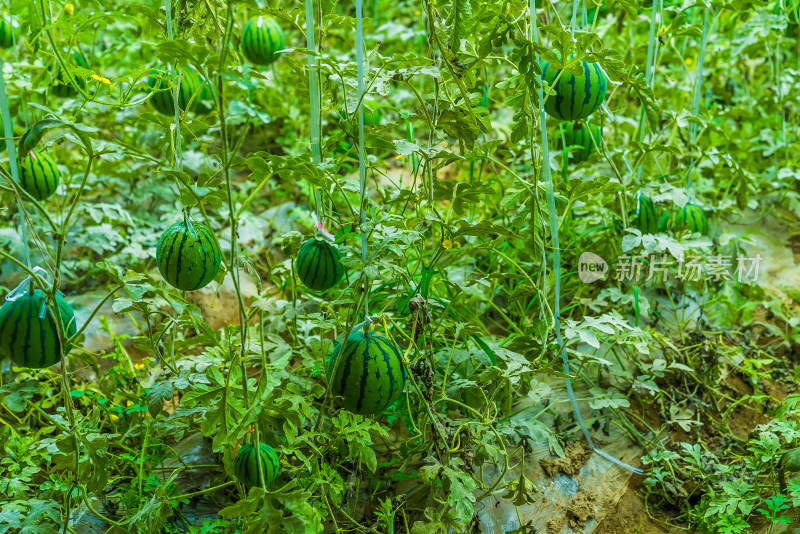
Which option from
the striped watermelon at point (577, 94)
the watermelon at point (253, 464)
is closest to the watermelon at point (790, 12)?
the striped watermelon at point (577, 94)

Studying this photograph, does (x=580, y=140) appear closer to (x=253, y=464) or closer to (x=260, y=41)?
(x=260, y=41)

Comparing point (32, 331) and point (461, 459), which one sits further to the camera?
point (461, 459)

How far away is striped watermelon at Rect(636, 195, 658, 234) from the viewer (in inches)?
112

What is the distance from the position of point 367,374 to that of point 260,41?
5.97ft

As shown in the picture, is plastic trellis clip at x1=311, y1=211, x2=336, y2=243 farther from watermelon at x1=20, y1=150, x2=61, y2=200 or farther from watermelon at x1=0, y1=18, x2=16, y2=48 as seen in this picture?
watermelon at x1=0, y1=18, x2=16, y2=48

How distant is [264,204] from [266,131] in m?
0.65

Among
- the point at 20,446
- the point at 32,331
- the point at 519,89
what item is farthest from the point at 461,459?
the point at 20,446

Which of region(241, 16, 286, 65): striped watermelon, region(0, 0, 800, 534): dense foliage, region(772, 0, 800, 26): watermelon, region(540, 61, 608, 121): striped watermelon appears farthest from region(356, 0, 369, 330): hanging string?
region(772, 0, 800, 26): watermelon

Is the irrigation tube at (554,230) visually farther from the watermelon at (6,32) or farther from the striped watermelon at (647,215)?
the watermelon at (6,32)

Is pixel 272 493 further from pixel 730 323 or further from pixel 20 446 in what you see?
pixel 730 323

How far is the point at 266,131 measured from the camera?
4.45 metres

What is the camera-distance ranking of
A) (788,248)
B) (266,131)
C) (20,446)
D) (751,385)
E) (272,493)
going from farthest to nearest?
(266,131) < (788,248) < (751,385) < (20,446) < (272,493)

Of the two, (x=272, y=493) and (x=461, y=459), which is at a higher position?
(x=272, y=493)

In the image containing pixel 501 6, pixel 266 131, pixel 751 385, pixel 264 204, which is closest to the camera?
pixel 501 6
